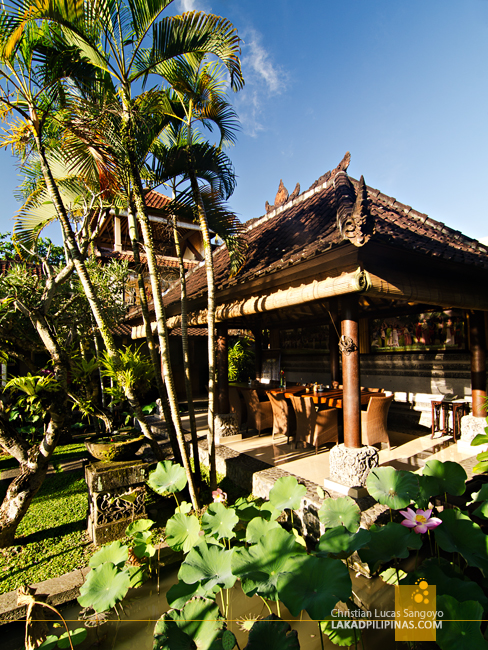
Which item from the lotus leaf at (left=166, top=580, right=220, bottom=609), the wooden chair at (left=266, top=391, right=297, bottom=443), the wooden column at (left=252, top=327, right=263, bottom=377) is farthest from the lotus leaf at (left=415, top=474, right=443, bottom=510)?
the wooden column at (left=252, top=327, right=263, bottom=377)

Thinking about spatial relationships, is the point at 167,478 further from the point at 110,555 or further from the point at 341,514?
the point at 341,514

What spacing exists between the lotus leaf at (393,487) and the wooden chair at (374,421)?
2.39 meters

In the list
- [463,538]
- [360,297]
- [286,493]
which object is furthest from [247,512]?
[360,297]

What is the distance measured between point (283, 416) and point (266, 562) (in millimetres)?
3976

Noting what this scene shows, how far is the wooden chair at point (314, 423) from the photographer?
4973 mm

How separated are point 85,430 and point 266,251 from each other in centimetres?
730

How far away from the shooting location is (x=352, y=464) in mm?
3785

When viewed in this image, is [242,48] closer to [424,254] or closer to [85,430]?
[424,254]

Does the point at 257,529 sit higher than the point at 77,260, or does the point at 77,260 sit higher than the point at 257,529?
the point at 77,260

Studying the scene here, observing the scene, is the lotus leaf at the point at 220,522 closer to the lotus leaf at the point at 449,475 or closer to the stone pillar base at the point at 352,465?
the lotus leaf at the point at 449,475

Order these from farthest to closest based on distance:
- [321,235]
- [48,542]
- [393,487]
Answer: [321,235] < [48,542] < [393,487]

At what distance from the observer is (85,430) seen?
30.4ft

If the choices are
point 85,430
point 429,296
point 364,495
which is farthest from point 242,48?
point 85,430

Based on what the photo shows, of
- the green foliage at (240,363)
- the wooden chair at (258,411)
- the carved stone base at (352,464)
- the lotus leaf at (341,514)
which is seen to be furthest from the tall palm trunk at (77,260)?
the green foliage at (240,363)
